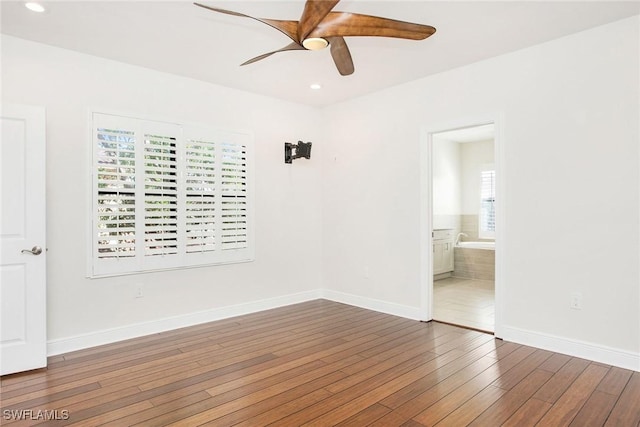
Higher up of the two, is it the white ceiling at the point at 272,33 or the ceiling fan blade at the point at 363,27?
the white ceiling at the point at 272,33

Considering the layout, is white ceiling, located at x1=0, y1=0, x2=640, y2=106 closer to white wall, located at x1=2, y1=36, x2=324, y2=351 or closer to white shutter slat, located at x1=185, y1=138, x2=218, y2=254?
white wall, located at x1=2, y1=36, x2=324, y2=351

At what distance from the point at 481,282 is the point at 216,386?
527 cm

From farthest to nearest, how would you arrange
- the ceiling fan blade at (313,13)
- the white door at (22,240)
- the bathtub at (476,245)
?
the bathtub at (476,245) → the white door at (22,240) → the ceiling fan blade at (313,13)

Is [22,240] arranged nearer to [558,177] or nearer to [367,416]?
[367,416]

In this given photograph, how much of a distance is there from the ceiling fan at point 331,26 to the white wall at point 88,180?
6.57ft

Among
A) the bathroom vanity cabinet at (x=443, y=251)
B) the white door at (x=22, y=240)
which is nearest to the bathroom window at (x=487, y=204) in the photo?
the bathroom vanity cabinet at (x=443, y=251)

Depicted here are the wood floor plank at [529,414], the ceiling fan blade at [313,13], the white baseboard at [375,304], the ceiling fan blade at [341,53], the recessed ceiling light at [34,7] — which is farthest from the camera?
the white baseboard at [375,304]

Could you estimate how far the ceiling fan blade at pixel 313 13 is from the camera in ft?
7.12

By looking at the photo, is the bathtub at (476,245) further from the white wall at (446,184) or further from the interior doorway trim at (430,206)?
the interior doorway trim at (430,206)

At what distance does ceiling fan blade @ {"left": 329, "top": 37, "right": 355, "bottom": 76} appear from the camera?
264 centimetres

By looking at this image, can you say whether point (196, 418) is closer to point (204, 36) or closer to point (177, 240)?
point (177, 240)

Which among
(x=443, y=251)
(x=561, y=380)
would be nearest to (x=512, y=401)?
(x=561, y=380)

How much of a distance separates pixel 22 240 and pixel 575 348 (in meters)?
4.68

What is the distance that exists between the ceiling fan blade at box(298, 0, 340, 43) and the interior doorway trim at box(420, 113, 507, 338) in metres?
2.25
